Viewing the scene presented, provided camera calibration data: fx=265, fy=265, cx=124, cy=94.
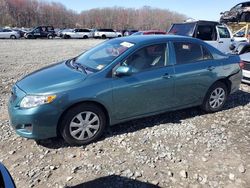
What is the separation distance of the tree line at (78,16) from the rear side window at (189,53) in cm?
7775

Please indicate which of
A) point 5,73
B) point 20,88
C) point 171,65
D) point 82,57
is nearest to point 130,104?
point 171,65

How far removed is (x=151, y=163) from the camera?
3678 mm

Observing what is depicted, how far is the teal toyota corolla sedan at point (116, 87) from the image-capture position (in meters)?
3.77

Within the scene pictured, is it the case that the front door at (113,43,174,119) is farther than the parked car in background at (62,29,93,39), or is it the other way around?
the parked car in background at (62,29,93,39)

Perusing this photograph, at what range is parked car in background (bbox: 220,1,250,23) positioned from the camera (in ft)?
56.7

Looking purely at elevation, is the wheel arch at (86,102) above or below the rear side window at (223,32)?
below

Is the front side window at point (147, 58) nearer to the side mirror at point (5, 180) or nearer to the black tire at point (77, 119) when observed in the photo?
the black tire at point (77, 119)

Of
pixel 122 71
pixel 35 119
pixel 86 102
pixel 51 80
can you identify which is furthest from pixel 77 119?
pixel 122 71

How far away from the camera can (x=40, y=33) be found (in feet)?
123

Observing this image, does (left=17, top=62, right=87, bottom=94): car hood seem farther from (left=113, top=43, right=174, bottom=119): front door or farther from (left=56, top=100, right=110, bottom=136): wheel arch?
(left=113, top=43, right=174, bottom=119): front door

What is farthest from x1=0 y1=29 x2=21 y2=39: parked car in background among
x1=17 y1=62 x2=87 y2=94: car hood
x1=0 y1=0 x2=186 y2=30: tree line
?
x1=0 y1=0 x2=186 y2=30: tree line

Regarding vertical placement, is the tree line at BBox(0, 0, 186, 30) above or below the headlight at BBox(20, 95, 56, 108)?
above

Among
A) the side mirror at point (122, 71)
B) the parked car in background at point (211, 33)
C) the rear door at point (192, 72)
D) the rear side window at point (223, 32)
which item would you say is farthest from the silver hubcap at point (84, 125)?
the rear side window at point (223, 32)

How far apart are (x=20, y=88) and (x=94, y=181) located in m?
1.81
